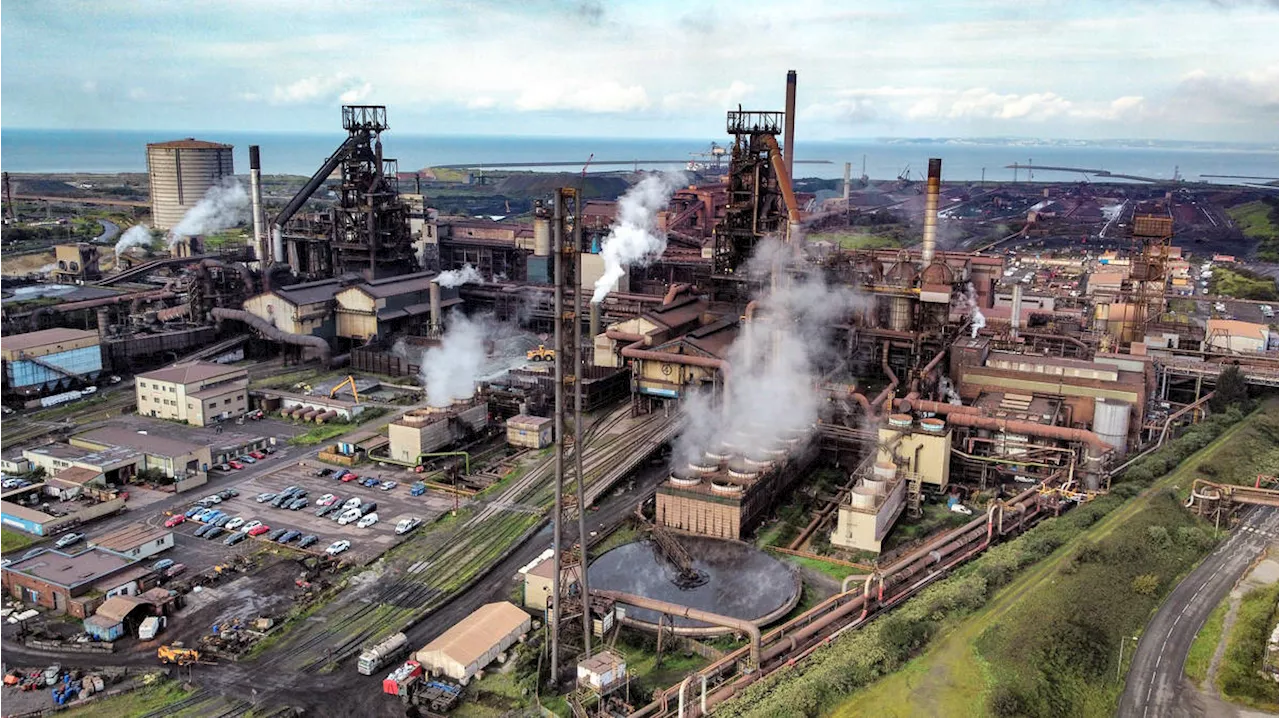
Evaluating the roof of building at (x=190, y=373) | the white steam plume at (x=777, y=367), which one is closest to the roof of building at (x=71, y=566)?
the roof of building at (x=190, y=373)

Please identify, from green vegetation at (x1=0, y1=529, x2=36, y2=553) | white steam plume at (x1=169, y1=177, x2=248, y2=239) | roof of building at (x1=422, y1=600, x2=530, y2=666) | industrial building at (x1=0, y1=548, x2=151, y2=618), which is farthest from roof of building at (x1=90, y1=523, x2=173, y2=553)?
white steam plume at (x1=169, y1=177, x2=248, y2=239)

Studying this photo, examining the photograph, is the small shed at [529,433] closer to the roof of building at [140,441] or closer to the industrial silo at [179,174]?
the roof of building at [140,441]

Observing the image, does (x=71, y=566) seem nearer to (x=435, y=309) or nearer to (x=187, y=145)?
(x=435, y=309)

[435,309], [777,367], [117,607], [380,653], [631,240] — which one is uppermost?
[631,240]

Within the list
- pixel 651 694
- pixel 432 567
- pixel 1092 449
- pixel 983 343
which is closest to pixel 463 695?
pixel 651 694

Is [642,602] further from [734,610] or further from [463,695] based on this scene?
[463,695]

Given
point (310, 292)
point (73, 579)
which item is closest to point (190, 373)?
point (310, 292)

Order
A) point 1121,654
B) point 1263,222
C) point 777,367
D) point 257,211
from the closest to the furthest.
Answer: point 1121,654 → point 777,367 → point 257,211 → point 1263,222

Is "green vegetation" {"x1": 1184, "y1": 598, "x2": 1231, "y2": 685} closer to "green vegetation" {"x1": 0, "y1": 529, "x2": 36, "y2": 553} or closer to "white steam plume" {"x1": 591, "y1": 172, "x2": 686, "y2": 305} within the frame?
"green vegetation" {"x1": 0, "y1": 529, "x2": 36, "y2": 553}
